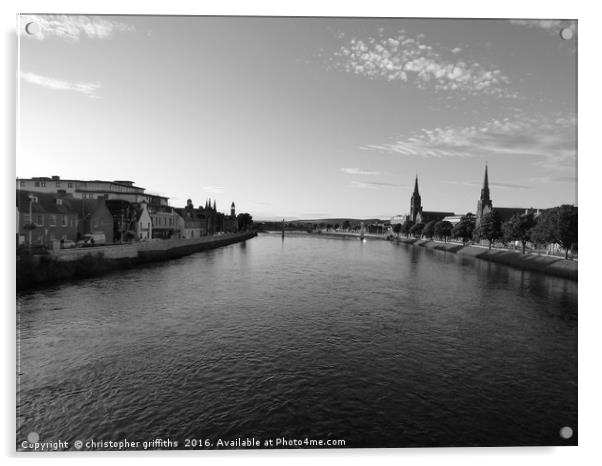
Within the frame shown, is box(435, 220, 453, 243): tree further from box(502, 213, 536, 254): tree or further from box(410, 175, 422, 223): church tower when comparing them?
A: box(410, 175, 422, 223): church tower

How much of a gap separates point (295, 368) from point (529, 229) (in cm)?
5964

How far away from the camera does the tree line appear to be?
138 ft

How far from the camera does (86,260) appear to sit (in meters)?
33.2

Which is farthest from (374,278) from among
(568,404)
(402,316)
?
(568,404)

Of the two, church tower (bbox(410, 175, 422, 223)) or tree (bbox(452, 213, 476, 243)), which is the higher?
church tower (bbox(410, 175, 422, 223))

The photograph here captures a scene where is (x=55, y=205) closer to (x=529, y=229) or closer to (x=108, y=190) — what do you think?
(x=108, y=190)

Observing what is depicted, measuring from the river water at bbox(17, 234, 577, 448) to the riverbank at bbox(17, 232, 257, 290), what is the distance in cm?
237

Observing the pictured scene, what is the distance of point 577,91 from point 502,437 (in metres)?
12.4

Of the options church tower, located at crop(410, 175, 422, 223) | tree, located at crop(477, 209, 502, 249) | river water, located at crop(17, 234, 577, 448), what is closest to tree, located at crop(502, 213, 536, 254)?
tree, located at crop(477, 209, 502, 249)

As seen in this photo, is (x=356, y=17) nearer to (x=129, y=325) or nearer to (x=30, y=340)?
(x=129, y=325)

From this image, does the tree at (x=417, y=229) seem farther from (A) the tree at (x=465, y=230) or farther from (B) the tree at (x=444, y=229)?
(A) the tree at (x=465, y=230)

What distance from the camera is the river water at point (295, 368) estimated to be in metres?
10.5

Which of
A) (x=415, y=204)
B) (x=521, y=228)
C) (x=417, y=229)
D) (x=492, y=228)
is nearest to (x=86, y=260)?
(x=521, y=228)

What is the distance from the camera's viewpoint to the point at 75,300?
80.4 feet
